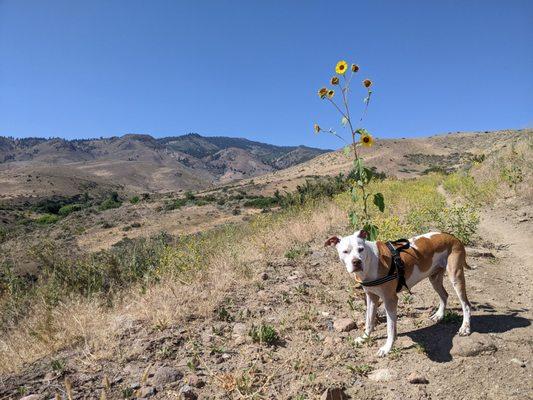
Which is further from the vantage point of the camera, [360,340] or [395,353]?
[360,340]

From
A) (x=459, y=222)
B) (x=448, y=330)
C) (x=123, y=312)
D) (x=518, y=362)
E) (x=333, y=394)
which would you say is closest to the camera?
(x=333, y=394)

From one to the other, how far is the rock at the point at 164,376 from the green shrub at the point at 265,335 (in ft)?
2.84

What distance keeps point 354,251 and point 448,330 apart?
1526mm

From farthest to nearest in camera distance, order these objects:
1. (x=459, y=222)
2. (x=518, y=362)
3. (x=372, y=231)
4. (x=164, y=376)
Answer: (x=459, y=222)
(x=372, y=231)
(x=164, y=376)
(x=518, y=362)

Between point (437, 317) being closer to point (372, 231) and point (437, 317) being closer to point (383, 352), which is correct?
point (383, 352)

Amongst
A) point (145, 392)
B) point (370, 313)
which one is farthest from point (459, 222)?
point (145, 392)

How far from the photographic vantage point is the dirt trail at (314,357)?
10.4 feet

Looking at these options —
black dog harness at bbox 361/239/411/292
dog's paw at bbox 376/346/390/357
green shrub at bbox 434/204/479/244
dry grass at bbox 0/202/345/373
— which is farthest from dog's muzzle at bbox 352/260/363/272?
green shrub at bbox 434/204/479/244

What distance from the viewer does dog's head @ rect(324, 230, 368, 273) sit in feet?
11.2

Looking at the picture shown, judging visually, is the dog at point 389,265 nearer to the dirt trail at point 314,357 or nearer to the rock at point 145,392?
the dirt trail at point 314,357

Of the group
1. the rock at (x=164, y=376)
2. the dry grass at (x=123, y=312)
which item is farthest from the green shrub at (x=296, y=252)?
the rock at (x=164, y=376)

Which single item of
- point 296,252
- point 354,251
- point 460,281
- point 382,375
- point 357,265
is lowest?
point 382,375

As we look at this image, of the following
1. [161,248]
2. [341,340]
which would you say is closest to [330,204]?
[161,248]

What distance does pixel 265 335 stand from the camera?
3973 millimetres
